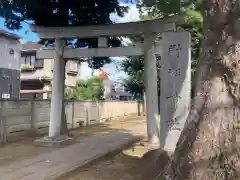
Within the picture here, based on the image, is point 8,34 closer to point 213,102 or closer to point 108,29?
point 108,29

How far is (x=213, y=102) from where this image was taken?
4.39m

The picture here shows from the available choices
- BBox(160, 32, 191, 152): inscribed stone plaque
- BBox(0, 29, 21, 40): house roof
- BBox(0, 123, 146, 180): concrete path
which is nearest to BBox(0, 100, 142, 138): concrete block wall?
BBox(0, 123, 146, 180): concrete path

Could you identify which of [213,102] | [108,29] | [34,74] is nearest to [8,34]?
[34,74]

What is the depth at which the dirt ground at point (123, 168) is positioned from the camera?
7.34 m

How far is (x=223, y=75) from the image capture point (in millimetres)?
4449

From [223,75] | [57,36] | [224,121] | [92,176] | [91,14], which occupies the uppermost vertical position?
[91,14]

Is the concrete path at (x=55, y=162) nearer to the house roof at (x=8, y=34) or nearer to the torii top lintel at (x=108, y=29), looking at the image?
the torii top lintel at (x=108, y=29)

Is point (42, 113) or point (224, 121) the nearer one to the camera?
point (224, 121)

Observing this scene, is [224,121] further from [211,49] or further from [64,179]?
[64,179]

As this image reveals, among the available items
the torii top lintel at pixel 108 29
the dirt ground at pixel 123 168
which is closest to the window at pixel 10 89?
the torii top lintel at pixel 108 29

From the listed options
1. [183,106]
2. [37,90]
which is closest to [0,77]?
[37,90]

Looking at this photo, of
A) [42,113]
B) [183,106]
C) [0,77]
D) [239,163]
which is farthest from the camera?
[0,77]

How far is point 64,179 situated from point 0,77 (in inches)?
817

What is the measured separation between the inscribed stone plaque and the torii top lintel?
2686 mm
